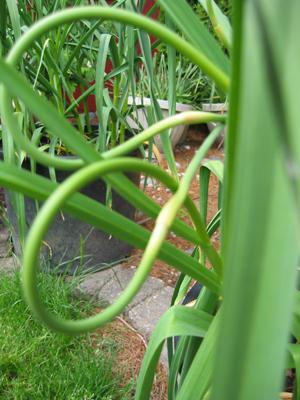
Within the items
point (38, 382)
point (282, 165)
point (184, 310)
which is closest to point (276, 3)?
point (282, 165)

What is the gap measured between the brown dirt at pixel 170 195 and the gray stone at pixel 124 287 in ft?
0.18

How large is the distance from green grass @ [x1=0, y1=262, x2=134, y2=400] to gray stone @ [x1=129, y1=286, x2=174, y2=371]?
12 centimetres

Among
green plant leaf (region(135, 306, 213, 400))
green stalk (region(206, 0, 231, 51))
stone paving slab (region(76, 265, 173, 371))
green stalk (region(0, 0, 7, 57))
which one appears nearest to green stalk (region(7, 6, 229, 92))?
green stalk (region(206, 0, 231, 51))

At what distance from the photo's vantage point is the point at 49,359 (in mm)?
748

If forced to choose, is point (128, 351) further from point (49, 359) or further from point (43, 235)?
point (43, 235)

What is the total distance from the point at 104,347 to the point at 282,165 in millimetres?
899

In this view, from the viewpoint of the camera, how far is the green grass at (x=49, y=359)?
0.69 metres

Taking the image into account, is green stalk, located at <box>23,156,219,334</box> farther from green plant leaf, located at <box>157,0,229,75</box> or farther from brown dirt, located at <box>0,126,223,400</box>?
brown dirt, located at <box>0,126,223,400</box>

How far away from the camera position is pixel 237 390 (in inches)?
4.8

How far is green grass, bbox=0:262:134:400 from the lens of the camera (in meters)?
0.69

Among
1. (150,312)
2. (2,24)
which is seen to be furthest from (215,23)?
(150,312)

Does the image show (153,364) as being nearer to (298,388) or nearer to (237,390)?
(298,388)

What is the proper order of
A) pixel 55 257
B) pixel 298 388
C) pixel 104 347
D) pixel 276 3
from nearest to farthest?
1. pixel 276 3
2. pixel 298 388
3. pixel 104 347
4. pixel 55 257

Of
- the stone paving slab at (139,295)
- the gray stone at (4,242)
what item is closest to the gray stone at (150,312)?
the stone paving slab at (139,295)
